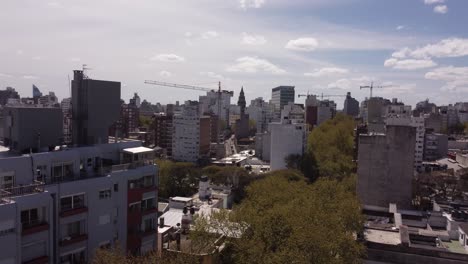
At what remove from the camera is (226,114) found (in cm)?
15812

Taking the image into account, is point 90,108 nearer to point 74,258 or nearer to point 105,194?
point 105,194

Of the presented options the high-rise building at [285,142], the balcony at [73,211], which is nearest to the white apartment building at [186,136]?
the high-rise building at [285,142]

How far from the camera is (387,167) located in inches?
1539

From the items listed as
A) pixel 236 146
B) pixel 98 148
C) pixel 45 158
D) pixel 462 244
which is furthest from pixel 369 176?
pixel 236 146

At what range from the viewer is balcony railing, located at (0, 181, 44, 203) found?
42.0 ft

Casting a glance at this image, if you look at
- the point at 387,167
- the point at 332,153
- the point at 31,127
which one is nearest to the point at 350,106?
the point at 332,153

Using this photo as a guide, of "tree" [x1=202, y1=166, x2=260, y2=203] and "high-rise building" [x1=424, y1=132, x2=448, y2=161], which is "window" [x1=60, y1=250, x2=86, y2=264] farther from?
"high-rise building" [x1=424, y1=132, x2=448, y2=161]

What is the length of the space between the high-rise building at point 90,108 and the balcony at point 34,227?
500 cm

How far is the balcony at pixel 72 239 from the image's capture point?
14481 mm

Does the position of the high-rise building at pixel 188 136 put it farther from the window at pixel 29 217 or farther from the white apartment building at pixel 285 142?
the window at pixel 29 217

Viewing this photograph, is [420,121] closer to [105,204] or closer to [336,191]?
[336,191]

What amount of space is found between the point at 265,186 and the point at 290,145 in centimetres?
3306

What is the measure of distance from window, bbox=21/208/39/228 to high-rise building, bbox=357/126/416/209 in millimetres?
31985

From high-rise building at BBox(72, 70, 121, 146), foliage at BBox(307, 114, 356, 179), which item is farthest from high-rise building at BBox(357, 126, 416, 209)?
high-rise building at BBox(72, 70, 121, 146)
